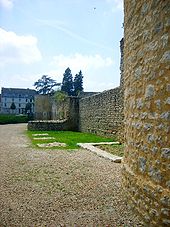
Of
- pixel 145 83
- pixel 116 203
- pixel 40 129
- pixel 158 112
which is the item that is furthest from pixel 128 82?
pixel 40 129

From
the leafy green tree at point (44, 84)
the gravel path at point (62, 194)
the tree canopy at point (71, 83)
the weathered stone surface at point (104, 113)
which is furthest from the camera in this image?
the leafy green tree at point (44, 84)

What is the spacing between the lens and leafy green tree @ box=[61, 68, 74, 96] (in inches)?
2366

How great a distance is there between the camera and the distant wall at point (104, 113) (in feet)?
46.5

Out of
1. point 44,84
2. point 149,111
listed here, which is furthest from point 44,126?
point 44,84

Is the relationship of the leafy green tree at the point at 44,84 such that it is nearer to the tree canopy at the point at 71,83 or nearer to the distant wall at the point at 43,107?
the tree canopy at the point at 71,83

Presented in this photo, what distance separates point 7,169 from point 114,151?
4154 mm

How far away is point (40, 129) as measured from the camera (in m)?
22.4

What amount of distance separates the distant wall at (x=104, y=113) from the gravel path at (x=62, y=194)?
596 cm

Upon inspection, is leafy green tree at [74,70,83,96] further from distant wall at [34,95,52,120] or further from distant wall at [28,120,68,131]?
distant wall at [28,120,68,131]

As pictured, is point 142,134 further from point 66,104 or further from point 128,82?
point 66,104

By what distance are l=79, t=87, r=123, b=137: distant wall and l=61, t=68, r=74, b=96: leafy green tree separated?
3855 centimetres

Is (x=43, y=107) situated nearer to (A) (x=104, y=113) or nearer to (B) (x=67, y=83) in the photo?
(B) (x=67, y=83)

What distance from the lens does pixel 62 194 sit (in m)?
5.02

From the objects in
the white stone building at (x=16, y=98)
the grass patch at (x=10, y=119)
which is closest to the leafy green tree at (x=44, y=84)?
the white stone building at (x=16, y=98)
